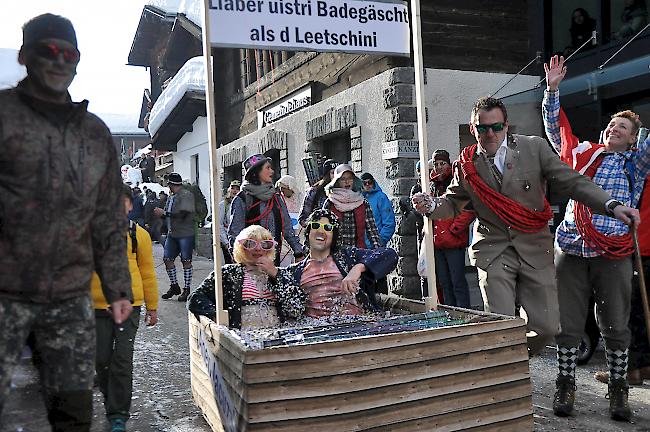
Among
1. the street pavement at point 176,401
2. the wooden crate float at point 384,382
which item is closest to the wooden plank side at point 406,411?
the wooden crate float at point 384,382

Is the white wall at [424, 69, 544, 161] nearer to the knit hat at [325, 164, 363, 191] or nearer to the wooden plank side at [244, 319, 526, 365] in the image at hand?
the knit hat at [325, 164, 363, 191]

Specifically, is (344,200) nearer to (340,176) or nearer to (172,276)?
(340,176)

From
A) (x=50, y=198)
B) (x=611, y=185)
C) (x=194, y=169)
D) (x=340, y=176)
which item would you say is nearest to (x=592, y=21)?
(x=340, y=176)

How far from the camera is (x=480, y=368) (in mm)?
3020

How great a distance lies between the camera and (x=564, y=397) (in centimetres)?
389

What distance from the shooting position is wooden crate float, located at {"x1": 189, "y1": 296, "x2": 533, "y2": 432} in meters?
2.64

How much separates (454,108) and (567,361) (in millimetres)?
5838

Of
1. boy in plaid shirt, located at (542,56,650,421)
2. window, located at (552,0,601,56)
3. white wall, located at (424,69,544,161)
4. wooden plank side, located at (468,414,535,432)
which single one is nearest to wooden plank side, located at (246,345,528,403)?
wooden plank side, located at (468,414,535,432)

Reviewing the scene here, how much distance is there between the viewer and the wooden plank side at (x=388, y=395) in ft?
8.64

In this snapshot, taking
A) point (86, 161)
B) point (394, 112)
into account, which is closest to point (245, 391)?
point (86, 161)

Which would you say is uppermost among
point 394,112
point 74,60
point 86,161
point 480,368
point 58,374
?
point 394,112

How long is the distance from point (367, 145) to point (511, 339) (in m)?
6.67

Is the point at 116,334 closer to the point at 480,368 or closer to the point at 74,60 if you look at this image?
the point at 74,60

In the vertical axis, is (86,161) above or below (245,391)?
above
